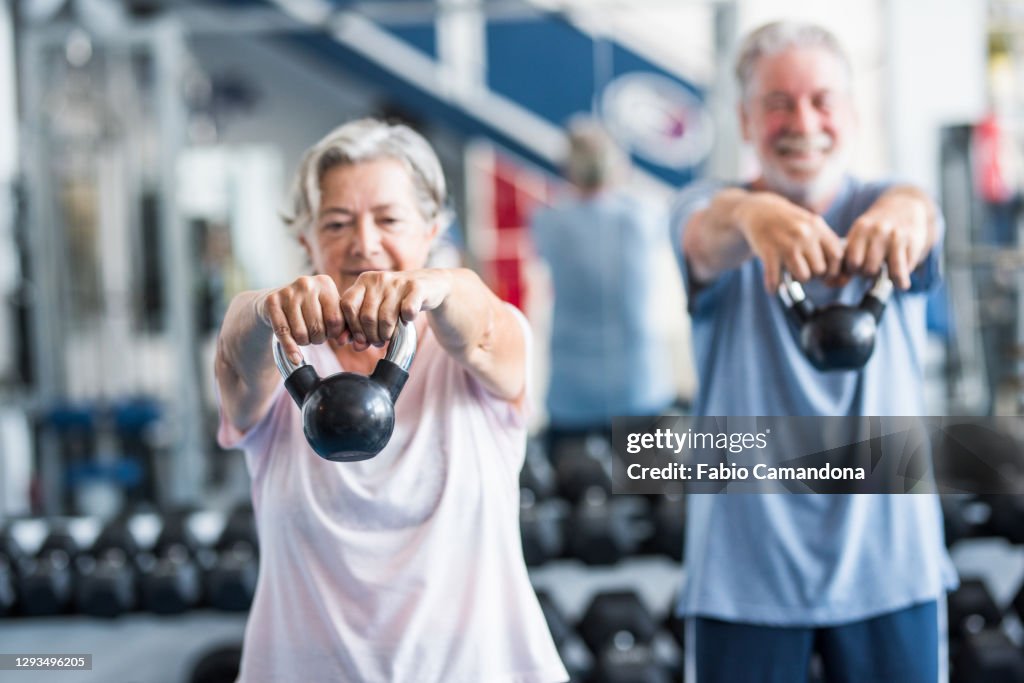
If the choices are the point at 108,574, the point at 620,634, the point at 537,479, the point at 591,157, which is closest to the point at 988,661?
the point at 620,634

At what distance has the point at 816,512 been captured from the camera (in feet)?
3.84

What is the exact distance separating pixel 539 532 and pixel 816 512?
4.06ft

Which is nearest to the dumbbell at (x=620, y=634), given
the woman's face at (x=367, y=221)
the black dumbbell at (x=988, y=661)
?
the black dumbbell at (x=988, y=661)

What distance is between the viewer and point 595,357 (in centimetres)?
299

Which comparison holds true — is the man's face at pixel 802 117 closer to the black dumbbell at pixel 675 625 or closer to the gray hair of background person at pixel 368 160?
the gray hair of background person at pixel 368 160

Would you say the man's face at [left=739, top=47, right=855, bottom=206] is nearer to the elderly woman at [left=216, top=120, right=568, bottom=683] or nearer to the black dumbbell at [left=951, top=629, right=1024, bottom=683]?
the elderly woman at [left=216, top=120, right=568, bottom=683]

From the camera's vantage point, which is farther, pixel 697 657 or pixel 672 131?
pixel 672 131

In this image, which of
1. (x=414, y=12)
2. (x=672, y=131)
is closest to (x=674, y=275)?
(x=672, y=131)

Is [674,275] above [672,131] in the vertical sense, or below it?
below

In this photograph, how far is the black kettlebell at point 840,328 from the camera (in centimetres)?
92

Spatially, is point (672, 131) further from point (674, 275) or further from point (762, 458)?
point (762, 458)

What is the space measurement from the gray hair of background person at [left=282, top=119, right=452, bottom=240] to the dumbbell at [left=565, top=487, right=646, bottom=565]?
4.64ft

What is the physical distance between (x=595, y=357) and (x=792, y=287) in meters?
2.01

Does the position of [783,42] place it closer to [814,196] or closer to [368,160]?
[814,196]
